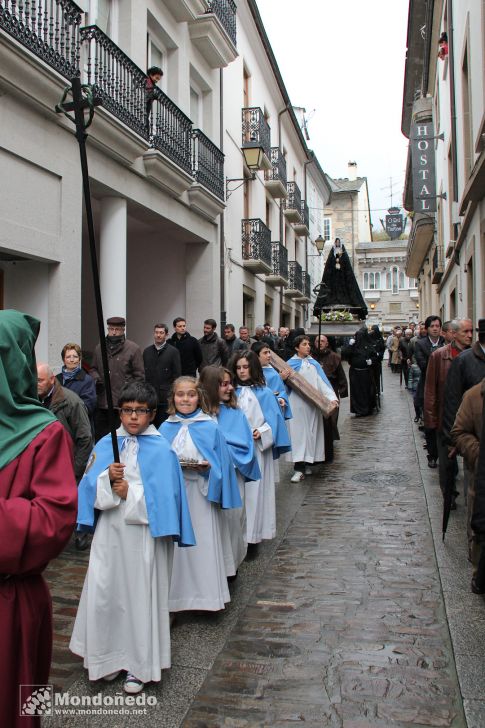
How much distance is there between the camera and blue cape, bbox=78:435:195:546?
3.35 metres

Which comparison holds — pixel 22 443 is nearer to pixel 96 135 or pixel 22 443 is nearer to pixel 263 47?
pixel 96 135

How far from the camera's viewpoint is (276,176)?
74.8 feet

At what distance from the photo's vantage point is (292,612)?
4348 mm

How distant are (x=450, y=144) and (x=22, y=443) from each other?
1593cm

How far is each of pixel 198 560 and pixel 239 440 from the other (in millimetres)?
999

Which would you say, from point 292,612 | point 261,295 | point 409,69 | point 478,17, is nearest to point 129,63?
point 478,17

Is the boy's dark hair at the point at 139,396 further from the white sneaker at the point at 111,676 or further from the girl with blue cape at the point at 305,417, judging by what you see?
the girl with blue cape at the point at 305,417

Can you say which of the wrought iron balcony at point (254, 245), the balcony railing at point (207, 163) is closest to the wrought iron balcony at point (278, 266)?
the wrought iron balcony at point (254, 245)

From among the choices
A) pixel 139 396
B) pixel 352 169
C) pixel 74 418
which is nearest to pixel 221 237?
pixel 74 418

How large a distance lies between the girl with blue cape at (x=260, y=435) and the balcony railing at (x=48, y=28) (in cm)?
478

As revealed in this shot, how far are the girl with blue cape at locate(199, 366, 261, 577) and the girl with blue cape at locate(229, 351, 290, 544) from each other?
57cm

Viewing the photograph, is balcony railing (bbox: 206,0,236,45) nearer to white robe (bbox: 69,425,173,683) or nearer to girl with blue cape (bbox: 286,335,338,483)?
girl with blue cape (bbox: 286,335,338,483)

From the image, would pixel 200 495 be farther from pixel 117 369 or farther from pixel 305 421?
pixel 305 421

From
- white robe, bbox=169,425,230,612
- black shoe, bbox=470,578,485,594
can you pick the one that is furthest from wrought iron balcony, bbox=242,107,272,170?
black shoe, bbox=470,578,485,594
